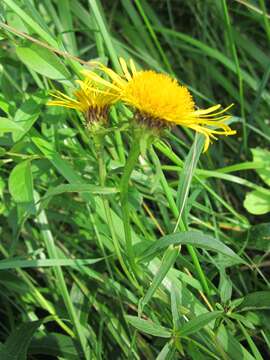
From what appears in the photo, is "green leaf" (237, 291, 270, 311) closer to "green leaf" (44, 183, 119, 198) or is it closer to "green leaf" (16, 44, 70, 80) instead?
"green leaf" (44, 183, 119, 198)

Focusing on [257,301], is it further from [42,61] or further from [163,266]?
[42,61]

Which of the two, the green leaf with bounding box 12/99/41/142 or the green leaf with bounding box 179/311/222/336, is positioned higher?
the green leaf with bounding box 12/99/41/142

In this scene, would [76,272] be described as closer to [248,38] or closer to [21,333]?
[21,333]

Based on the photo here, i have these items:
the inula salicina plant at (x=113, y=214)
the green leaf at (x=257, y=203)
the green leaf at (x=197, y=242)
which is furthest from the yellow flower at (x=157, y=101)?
the green leaf at (x=257, y=203)

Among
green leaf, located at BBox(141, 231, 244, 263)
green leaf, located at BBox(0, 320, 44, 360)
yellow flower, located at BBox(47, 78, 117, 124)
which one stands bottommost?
green leaf, located at BBox(0, 320, 44, 360)

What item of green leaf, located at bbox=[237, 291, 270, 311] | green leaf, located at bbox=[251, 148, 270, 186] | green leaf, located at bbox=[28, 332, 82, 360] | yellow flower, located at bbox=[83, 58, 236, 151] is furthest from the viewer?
green leaf, located at bbox=[251, 148, 270, 186]

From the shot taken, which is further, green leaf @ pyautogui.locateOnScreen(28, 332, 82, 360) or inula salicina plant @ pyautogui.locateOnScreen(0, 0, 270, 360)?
green leaf @ pyautogui.locateOnScreen(28, 332, 82, 360)

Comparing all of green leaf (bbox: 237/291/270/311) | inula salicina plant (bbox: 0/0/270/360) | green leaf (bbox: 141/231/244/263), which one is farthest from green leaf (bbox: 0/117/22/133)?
green leaf (bbox: 237/291/270/311)

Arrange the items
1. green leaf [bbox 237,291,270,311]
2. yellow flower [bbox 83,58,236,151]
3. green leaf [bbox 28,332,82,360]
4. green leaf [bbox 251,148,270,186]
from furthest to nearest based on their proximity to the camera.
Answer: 1. green leaf [bbox 251,148,270,186]
2. green leaf [bbox 28,332,82,360]
3. green leaf [bbox 237,291,270,311]
4. yellow flower [bbox 83,58,236,151]

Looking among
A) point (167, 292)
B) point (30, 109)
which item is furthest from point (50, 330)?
point (30, 109)
